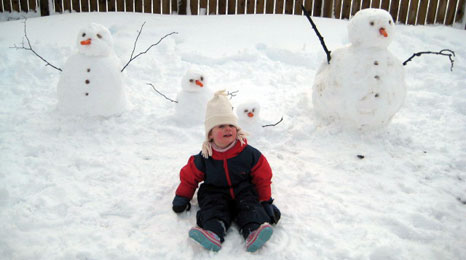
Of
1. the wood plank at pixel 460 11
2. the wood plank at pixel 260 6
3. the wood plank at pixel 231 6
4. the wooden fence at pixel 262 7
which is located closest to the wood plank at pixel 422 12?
the wooden fence at pixel 262 7

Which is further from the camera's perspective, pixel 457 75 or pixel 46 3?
pixel 46 3

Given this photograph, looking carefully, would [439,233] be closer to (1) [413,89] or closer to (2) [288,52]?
(1) [413,89]

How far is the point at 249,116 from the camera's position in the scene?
2.94 meters

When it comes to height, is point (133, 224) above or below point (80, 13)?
below

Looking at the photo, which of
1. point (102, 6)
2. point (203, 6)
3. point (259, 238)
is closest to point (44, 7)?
point (102, 6)

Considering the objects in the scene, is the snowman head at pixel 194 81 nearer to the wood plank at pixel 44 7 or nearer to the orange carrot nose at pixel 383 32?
the orange carrot nose at pixel 383 32

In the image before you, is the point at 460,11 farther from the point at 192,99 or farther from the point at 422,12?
the point at 192,99

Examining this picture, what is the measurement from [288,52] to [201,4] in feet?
6.23

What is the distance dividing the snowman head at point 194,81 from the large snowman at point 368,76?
108 cm

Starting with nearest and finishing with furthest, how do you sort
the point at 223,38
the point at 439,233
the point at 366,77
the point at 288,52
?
the point at 439,233
the point at 366,77
the point at 288,52
the point at 223,38

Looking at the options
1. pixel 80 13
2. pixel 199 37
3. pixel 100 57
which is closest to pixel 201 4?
pixel 199 37

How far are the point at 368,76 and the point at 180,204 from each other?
180cm

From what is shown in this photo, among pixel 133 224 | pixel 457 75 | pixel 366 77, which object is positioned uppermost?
pixel 366 77

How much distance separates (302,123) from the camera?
3271 millimetres
